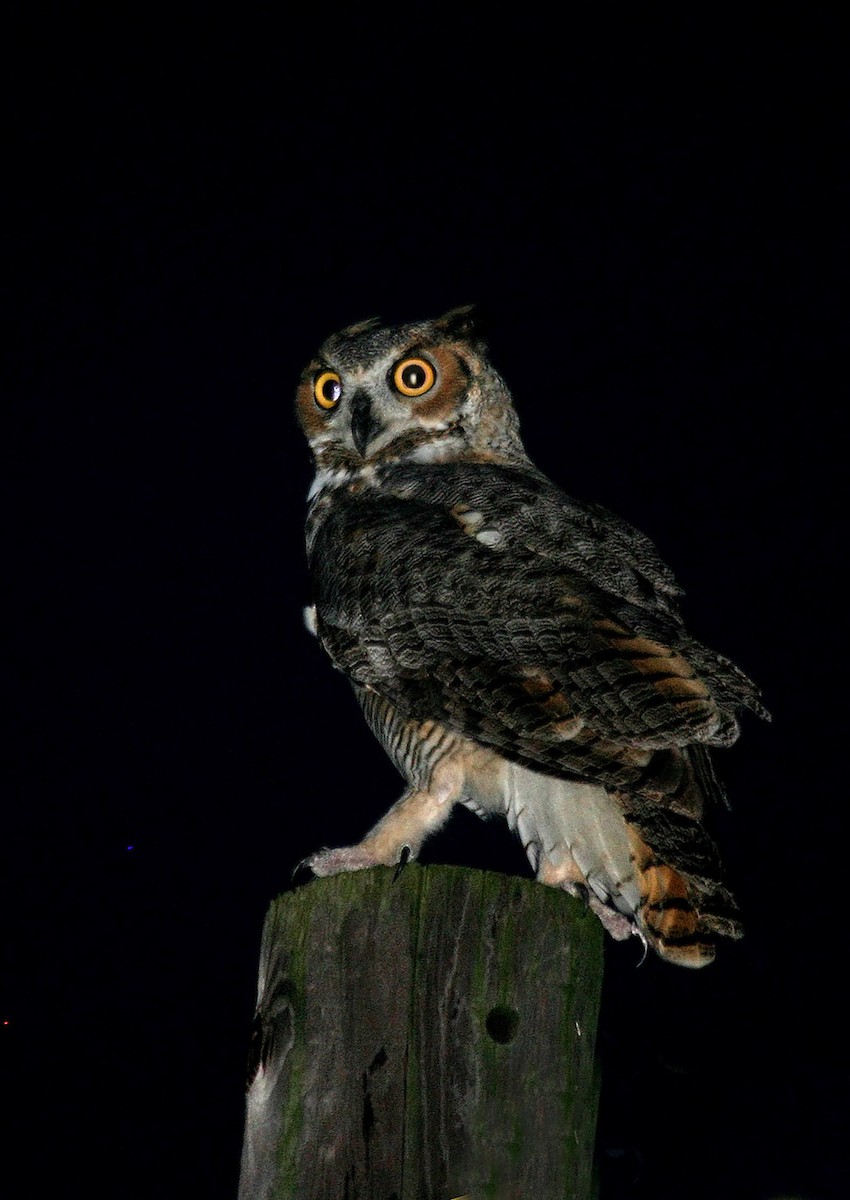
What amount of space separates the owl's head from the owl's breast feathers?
0.49 metres

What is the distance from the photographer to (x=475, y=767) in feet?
9.36

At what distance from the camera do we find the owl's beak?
4.03 meters

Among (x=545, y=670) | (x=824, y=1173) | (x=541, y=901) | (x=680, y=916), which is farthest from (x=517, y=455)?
(x=541, y=901)

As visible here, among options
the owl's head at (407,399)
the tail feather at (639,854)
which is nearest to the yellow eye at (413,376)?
Answer: the owl's head at (407,399)

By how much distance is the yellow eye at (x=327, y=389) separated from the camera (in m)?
4.26

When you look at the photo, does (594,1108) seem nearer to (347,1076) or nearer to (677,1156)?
(347,1076)

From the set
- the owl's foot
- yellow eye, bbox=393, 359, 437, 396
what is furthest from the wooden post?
yellow eye, bbox=393, 359, 437, 396

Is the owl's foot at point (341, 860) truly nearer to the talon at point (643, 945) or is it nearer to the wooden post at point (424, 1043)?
the talon at point (643, 945)

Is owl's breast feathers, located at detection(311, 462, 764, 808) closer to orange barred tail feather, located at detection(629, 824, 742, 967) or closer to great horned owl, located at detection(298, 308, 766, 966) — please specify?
great horned owl, located at detection(298, 308, 766, 966)

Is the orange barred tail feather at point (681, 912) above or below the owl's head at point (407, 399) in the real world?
below

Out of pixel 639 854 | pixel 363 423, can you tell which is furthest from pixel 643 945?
pixel 363 423

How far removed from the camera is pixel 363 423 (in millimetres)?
4059

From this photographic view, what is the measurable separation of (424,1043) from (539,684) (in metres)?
1.17

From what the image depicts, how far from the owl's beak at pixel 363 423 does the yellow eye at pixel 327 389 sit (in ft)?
0.46
